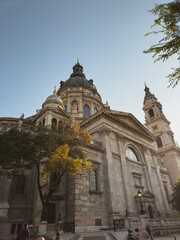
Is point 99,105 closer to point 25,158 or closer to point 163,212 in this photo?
point 163,212

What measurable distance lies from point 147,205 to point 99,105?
26476 millimetres

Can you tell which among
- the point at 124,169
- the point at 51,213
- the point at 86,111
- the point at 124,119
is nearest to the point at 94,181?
the point at 124,169

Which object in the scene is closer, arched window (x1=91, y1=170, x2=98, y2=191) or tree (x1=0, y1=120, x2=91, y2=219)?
tree (x1=0, y1=120, x2=91, y2=219)

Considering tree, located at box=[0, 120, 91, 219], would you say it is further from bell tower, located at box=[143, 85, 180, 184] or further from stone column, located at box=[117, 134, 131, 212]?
bell tower, located at box=[143, 85, 180, 184]

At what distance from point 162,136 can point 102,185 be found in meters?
28.9

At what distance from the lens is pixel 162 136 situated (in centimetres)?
4291

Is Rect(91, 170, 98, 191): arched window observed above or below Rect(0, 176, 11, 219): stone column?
above

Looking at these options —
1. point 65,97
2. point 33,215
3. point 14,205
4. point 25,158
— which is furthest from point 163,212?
point 65,97

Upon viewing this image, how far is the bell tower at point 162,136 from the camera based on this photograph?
3838cm

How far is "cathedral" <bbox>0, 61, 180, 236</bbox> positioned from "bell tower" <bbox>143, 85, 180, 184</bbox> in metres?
0.47

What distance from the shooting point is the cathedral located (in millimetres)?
15992

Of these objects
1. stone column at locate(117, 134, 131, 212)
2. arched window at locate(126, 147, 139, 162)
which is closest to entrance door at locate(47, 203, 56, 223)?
stone column at locate(117, 134, 131, 212)

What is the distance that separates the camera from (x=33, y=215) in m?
15.9

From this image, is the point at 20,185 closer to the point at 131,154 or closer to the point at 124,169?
the point at 124,169
